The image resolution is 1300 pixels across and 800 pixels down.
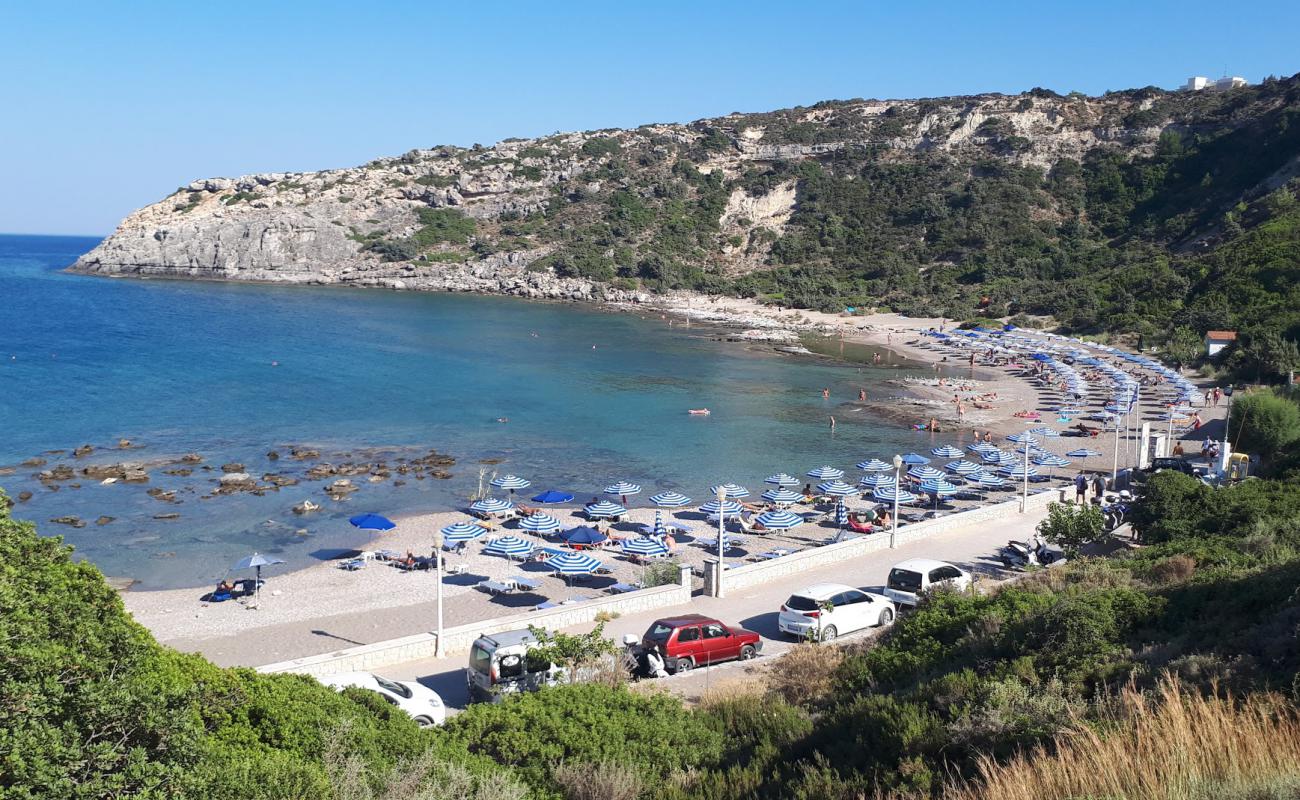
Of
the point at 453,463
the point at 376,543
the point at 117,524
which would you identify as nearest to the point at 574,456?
the point at 453,463

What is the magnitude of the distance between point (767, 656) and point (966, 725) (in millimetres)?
7054

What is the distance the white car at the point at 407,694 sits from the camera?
11.0 m

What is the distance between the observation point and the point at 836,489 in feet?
93.5

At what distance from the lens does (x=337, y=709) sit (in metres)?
7.77

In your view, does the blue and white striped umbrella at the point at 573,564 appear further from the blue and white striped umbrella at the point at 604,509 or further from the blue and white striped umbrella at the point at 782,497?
the blue and white striped umbrella at the point at 782,497

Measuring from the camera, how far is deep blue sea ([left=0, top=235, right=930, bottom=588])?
28.2 metres

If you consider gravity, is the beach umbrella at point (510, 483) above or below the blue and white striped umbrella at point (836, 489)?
below

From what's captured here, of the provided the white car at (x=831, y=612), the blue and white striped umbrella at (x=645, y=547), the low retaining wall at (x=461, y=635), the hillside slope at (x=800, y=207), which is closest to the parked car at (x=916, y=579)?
the white car at (x=831, y=612)

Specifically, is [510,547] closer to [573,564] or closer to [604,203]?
[573,564]

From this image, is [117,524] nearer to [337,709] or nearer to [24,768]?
[337,709]

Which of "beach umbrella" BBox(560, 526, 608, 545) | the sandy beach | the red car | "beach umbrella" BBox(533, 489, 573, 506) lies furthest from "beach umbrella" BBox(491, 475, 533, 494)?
the red car

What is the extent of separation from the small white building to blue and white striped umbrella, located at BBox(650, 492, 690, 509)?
Result: 4049cm

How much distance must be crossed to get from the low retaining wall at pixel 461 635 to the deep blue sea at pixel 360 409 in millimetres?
11203

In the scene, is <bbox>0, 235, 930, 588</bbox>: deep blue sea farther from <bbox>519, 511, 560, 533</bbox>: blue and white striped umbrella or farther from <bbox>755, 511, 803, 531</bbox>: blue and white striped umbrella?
<bbox>755, 511, 803, 531</bbox>: blue and white striped umbrella
